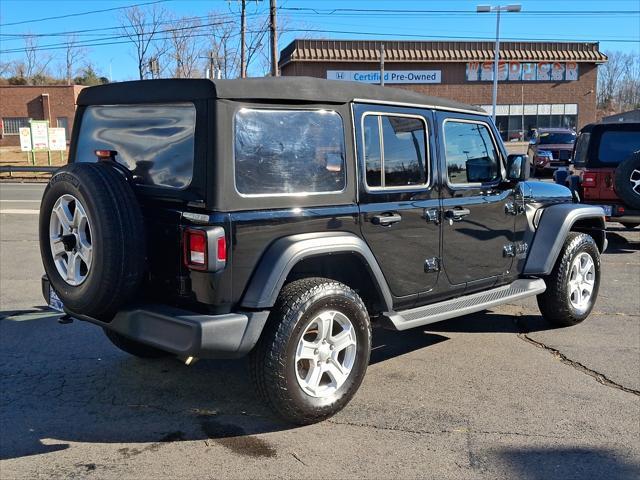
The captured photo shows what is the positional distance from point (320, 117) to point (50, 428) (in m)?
2.47

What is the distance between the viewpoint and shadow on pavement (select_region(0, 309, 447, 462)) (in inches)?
140

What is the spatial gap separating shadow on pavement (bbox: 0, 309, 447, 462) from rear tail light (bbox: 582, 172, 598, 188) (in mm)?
5584

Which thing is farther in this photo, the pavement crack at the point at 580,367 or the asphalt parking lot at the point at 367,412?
the pavement crack at the point at 580,367

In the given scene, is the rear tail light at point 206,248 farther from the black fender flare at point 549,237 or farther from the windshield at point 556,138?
the windshield at point 556,138

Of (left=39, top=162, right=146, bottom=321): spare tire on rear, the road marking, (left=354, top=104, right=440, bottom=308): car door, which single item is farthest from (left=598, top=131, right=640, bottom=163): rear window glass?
the road marking

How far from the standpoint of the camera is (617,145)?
31.5ft

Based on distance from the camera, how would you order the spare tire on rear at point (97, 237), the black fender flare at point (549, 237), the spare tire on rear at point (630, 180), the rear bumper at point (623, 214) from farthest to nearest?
the rear bumper at point (623, 214) → the spare tire on rear at point (630, 180) → the black fender flare at point (549, 237) → the spare tire on rear at point (97, 237)

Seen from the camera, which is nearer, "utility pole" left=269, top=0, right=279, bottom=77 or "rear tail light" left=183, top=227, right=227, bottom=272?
"rear tail light" left=183, top=227, right=227, bottom=272

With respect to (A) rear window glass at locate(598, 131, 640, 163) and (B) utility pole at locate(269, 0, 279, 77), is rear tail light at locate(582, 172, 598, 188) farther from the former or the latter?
(B) utility pole at locate(269, 0, 279, 77)

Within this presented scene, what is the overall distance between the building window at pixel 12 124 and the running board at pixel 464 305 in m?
53.0

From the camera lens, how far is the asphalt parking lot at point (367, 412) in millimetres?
3273

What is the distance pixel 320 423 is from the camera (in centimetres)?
378

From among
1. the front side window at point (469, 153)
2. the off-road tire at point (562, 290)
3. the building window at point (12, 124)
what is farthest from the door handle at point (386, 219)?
the building window at point (12, 124)

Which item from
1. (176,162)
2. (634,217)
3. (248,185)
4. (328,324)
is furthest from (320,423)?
(634,217)
